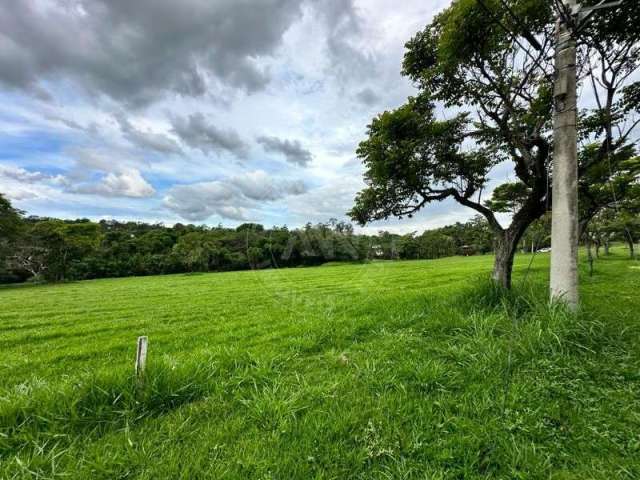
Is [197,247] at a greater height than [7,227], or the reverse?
[7,227]

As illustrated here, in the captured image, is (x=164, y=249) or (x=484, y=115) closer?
(x=484, y=115)

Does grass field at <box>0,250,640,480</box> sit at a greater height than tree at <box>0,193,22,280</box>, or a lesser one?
lesser

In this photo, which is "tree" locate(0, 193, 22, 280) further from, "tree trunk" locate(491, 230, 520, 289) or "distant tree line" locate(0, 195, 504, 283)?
"tree trunk" locate(491, 230, 520, 289)

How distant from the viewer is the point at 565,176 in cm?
367

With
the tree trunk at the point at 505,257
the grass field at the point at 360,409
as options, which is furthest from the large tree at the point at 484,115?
the grass field at the point at 360,409

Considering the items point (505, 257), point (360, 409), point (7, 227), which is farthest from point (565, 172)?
point (7, 227)

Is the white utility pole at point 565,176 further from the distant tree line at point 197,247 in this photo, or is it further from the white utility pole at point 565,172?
the distant tree line at point 197,247

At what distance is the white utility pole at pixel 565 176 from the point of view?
359cm

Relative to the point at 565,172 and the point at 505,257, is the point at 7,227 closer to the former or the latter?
the point at 505,257

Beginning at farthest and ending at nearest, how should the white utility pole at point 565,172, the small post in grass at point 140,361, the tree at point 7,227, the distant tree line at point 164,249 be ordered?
the tree at point 7,227 → the distant tree line at point 164,249 → the white utility pole at point 565,172 → the small post in grass at point 140,361

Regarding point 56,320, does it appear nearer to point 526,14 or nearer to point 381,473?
point 381,473

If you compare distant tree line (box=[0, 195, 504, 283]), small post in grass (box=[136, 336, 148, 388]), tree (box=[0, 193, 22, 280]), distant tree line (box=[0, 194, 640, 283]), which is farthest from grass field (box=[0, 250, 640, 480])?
tree (box=[0, 193, 22, 280])

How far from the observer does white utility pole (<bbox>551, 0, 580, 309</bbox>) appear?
141 inches

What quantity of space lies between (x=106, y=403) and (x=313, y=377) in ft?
6.09
